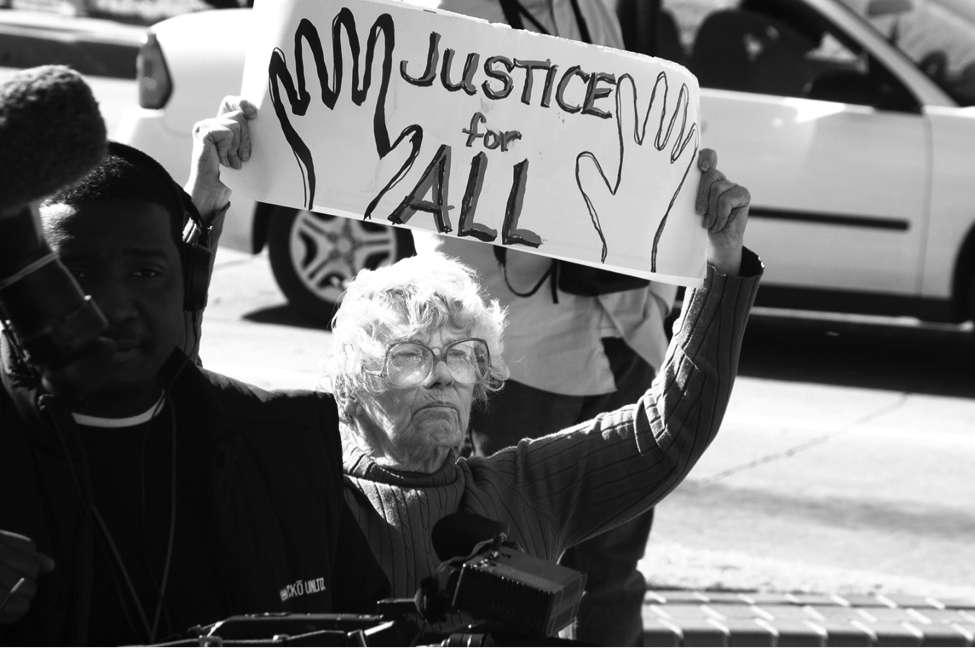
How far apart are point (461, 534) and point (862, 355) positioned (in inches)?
279

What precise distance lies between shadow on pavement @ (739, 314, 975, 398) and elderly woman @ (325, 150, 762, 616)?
5.24m

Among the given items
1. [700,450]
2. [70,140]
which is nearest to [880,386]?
[700,450]

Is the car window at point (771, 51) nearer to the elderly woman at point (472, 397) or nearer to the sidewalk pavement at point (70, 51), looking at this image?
the elderly woman at point (472, 397)

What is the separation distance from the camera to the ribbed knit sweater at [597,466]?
2.47 m

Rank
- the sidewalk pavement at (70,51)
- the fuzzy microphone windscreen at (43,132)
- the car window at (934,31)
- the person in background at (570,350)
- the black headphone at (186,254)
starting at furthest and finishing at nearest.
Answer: the sidewalk pavement at (70,51)
the car window at (934,31)
the person in background at (570,350)
the black headphone at (186,254)
the fuzzy microphone windscreen at (43,132)

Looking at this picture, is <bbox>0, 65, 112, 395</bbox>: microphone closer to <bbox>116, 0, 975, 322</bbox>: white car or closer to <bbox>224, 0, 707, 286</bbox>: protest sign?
<bbox>224, 0, 707, 286</bbox>: protest sign

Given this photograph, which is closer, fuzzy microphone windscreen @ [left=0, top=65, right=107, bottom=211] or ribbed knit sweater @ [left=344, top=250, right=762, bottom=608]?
fuzzy microphone windscreen @ [left=0, top=65, right=107, bottom=211]

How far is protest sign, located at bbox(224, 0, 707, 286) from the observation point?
2.43 metres

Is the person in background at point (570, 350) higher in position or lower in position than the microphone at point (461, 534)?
lower

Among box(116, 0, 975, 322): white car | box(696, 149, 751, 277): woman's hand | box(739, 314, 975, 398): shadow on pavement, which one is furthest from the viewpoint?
box(739, 314, 975, 398): shadow on pavement

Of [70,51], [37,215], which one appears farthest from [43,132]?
[70,51]

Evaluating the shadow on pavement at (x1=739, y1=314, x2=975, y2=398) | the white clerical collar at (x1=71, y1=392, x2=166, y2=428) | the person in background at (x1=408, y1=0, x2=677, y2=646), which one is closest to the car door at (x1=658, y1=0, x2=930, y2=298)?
the shadow on pavement at (x1=739, y1=314, x2=975, y2=398)

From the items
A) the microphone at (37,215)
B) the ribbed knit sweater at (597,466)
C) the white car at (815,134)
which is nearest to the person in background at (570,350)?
the ribbed knit sweater at (597,466)

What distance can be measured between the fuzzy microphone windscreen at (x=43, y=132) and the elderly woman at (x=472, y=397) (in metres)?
1.34
